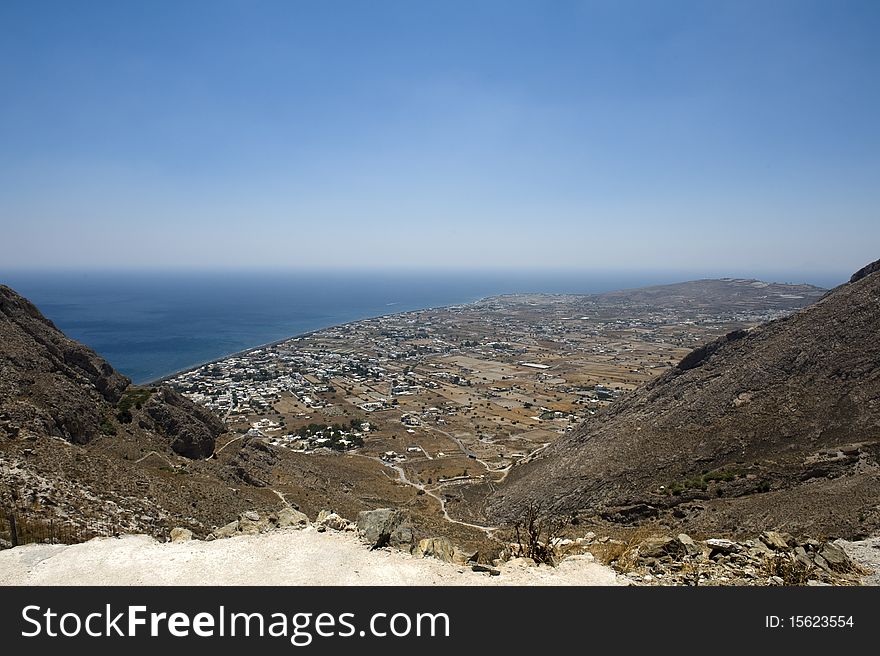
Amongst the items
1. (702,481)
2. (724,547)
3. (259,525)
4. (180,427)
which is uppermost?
(724,547)

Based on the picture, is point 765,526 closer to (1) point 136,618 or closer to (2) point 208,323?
(1) point 136,618

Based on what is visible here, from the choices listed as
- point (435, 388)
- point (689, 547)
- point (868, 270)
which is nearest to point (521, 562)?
point (689, 547)

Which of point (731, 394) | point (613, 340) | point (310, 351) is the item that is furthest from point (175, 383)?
point (613, 340)

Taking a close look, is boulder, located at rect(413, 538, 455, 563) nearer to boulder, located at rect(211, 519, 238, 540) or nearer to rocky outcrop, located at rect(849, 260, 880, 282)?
boulder, located at rect(211, 519, 238, 540)

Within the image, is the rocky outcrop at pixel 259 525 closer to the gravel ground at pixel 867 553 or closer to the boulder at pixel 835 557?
the boulder at pixel 835 557

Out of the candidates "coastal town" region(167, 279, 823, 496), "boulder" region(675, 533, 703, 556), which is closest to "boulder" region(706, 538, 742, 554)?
"boulder" region(675, 533, 703, 556)

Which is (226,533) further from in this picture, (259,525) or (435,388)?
(435,388)
